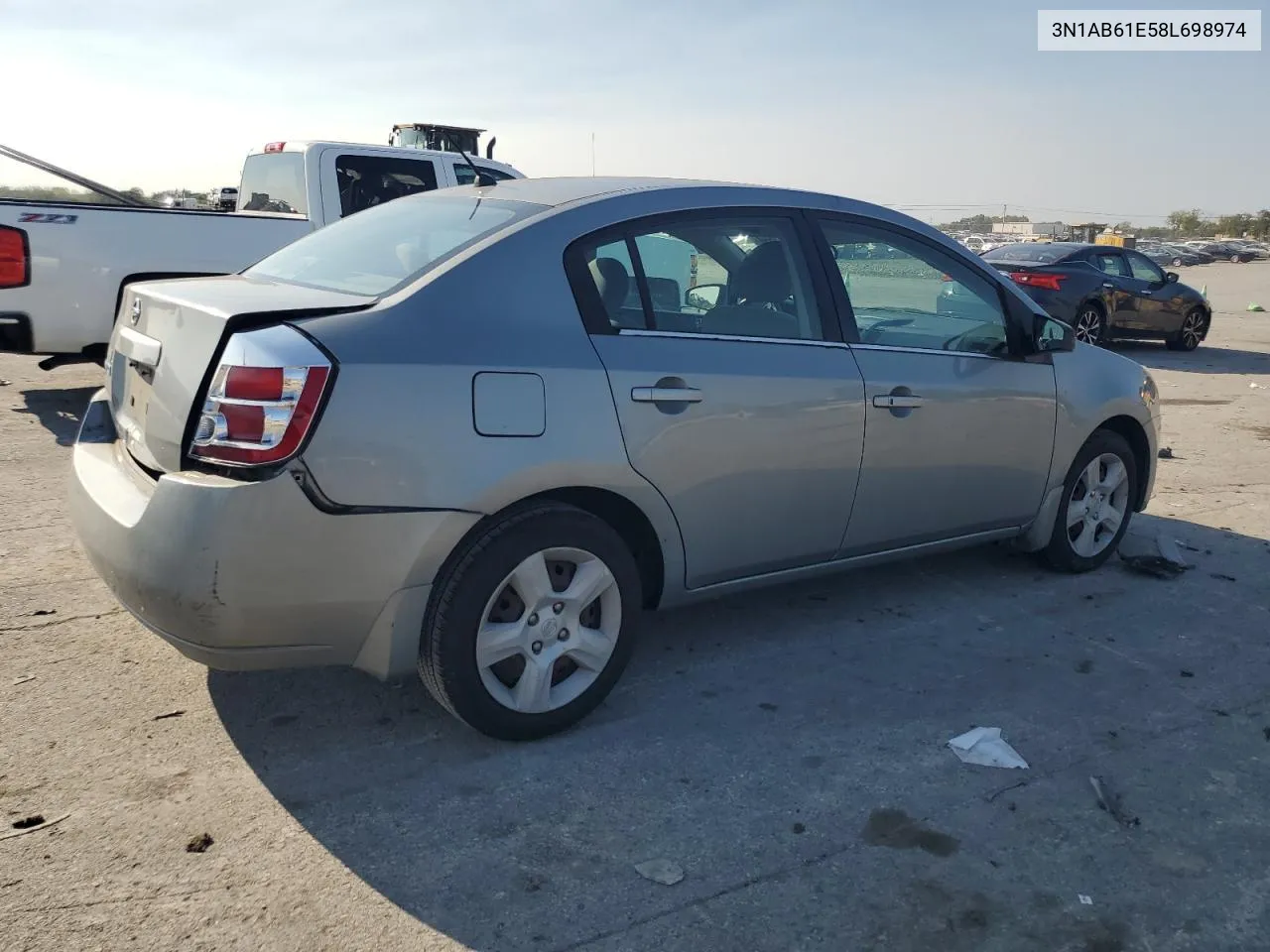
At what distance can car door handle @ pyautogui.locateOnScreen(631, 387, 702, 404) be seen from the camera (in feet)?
11.6

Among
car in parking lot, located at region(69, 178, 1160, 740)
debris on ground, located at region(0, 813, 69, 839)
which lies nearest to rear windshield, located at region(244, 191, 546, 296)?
car in parking lot, located at region(69, 178, 1160, 740)

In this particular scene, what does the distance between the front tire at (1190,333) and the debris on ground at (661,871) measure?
16.1 meters

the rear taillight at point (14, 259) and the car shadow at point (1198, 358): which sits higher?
the rear taillight at point (14, 259)

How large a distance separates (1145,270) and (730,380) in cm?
1497

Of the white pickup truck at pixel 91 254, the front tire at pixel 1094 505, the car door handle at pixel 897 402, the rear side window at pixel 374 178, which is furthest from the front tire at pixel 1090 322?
the car door handle at pixel 897 402

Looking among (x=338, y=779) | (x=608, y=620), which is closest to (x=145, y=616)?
(x=338, y=779)

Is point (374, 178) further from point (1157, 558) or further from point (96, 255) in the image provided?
point (1157, 558)

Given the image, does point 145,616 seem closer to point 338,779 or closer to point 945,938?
point 338,779

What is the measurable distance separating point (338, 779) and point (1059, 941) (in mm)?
1983

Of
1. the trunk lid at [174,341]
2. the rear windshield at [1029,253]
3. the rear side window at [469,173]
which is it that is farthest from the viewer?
the rear windshield at [1029,253]

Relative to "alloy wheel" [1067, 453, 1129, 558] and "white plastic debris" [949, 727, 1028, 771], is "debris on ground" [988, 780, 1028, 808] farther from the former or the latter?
"alloy wheel" [1067, 453, 1129, 558]

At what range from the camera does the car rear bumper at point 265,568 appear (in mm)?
2902

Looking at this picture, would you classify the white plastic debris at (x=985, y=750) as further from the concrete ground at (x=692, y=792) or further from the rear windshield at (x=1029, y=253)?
the rear windshield at (x=1029, y=253)

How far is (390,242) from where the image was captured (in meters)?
3.84
